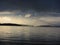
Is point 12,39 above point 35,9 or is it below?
below

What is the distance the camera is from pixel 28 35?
2.41 feet

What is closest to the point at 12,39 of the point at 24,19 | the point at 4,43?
the point at 4,43

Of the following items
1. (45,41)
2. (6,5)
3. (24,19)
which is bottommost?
(45,41)

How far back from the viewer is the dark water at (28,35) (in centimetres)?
70

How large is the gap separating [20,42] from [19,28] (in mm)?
97

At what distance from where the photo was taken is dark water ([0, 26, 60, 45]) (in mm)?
702

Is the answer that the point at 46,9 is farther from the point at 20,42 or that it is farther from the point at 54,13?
the point at 20,42

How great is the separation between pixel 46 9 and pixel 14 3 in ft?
0.59

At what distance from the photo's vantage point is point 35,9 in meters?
0.89

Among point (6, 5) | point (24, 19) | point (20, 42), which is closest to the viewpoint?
point (20, 42)

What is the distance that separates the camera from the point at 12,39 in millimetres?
720

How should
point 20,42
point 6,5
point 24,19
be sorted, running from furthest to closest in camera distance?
point 6,5 → point 24,19 → point 20,42

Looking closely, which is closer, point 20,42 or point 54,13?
point 20,42

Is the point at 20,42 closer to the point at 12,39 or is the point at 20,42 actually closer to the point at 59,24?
the point at 12,39
